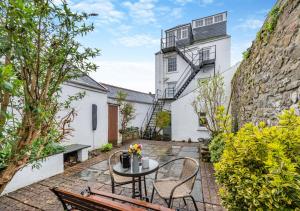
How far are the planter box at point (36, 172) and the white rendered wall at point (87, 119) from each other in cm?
129

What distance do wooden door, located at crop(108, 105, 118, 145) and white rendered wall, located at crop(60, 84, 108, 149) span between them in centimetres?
86

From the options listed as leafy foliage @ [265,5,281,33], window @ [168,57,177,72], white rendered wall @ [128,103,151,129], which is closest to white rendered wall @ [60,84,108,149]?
white rendered wall @ [128,103,151,129]

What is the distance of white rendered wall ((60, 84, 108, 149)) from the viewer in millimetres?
6580

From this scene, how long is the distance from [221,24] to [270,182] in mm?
16938

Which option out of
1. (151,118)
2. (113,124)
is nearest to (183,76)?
(151,118)

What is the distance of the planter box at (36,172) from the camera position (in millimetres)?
3740

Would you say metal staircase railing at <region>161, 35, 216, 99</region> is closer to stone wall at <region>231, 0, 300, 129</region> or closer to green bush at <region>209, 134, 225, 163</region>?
green bush at <region>209, 134, 225, 163</region>

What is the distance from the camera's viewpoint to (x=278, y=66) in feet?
8.87

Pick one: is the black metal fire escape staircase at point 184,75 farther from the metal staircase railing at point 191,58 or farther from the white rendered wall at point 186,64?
the white rendered wall at point 186,64

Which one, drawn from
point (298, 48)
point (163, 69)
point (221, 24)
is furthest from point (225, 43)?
point (298, 48)

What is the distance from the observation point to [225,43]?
13516 millimetres

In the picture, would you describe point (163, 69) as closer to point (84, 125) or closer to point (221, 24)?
point (221, 24)

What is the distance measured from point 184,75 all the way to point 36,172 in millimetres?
12855

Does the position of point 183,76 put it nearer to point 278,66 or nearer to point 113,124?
point 113,124
